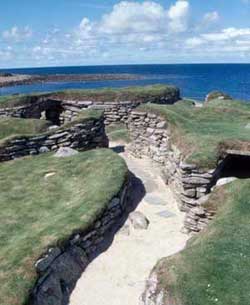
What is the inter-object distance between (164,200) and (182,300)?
6.94 meters

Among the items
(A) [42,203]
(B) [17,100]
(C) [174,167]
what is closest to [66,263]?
(A) [42,203]

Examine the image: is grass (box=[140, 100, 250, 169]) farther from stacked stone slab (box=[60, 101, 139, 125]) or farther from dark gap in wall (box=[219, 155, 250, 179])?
stacked stone slab (box=[60, 101, 139, 125])

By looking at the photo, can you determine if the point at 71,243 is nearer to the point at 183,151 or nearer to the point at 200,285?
the point at 200,285

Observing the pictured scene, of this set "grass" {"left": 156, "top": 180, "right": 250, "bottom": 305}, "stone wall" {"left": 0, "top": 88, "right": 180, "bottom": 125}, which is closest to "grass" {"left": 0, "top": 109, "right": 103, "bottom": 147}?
"stone wall" {"left": 0, "top": 88, "right": 180, "bottom": 125}

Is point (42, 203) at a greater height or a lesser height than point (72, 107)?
lesser

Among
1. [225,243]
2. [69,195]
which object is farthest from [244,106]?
[225,243]

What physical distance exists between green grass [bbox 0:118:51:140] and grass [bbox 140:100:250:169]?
186 inches

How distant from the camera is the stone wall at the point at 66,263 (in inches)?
348

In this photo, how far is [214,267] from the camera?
27.0ft

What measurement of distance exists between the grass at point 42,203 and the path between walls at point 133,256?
109cm

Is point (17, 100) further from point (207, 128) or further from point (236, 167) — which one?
point (236, 167)

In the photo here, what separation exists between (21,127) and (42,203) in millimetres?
7166

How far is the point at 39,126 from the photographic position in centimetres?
1878

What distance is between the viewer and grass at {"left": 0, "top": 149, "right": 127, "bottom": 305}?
894cm
